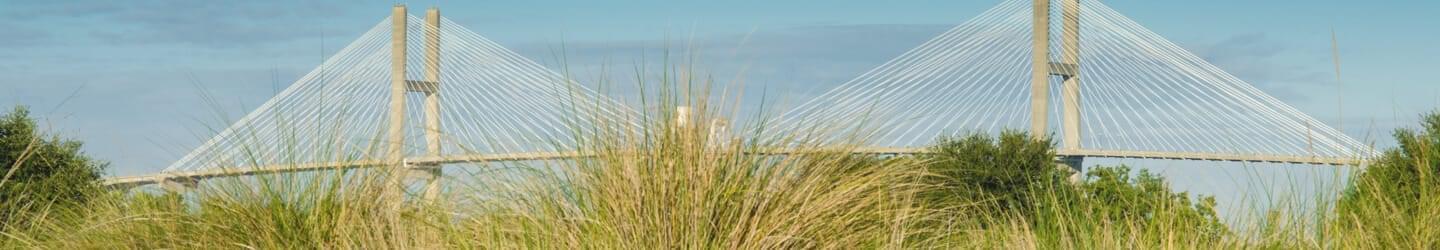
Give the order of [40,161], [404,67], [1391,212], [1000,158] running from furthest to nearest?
[404,67] < [1000,158] < [40,161] < [1391,212]

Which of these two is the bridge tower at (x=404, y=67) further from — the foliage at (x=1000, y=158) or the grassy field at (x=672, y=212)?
the grassy field at (x=672, y=212)

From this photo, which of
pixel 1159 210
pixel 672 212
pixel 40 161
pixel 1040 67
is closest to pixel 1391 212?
pixel 1159 210

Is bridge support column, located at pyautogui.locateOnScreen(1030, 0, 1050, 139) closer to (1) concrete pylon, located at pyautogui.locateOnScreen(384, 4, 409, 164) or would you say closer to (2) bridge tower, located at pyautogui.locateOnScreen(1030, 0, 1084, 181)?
(2) bridge tower, located at pyautogui.locateOnScreen(1030, 0, 1084, 181)

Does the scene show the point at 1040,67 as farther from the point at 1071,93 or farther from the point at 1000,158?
the point at 1000,158

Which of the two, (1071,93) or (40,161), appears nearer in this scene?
(40,161)

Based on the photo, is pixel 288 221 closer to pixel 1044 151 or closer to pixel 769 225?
pixel 769 225

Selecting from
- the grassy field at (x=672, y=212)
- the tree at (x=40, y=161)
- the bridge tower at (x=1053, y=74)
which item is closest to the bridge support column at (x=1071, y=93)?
the bridge tower at (x=1053, y=74)

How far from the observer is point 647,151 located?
164 inches

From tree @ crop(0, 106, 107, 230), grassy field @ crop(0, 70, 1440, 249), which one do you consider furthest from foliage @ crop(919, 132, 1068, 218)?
grassy field @ crop(0, 70, 1440, 249)

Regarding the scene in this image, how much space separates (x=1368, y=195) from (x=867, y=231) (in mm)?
1796

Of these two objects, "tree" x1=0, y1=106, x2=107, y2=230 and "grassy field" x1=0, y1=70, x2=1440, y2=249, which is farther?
"tree" x1=0, y1=106, x2=107, y2=230

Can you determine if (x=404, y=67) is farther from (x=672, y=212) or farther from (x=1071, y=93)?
(x=672, y=212)

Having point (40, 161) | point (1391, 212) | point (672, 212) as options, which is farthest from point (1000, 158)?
point (672, 212)

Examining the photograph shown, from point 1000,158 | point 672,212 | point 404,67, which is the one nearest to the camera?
point 672,212
